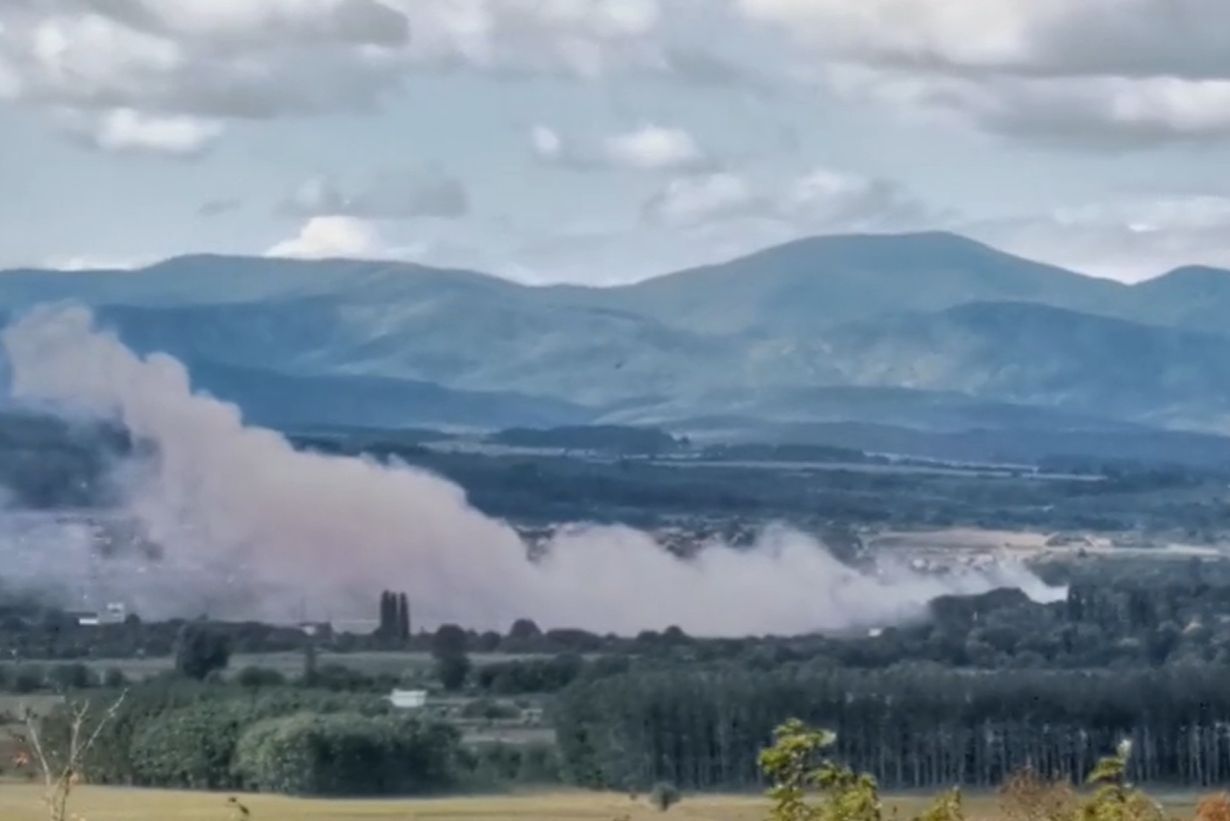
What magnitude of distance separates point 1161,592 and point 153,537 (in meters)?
43.2

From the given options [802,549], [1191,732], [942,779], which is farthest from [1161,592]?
[942,779]

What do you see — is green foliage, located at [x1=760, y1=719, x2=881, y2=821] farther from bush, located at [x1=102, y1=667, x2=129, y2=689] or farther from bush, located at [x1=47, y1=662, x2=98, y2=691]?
bush, located at [x1=102, y1=667, x2=129, y2=689]

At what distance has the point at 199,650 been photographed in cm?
9625

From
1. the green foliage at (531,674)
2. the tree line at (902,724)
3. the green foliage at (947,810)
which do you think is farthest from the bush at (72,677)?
the green foliage at (947,810)

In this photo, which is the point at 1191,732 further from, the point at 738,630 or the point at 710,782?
the point at 738,630

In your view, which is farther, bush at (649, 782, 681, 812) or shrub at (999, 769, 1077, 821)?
bush at (649, 782, 681, 812)

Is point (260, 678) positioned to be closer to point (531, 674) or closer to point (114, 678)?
point (114, 678)

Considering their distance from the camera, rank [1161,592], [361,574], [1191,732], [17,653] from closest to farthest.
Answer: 1. [1191,732]
2. [17,653]
3. [361,574]
4. [1161,592]

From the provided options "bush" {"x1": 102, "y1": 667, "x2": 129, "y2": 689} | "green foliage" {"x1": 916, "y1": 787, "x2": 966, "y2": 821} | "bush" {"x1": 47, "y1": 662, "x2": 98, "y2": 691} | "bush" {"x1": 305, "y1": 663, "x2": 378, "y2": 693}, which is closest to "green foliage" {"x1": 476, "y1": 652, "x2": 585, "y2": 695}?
"bush" {"x1": 305, "y1": 663, "x2": 378, "y2": 693}

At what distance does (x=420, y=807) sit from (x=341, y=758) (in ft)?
14.5

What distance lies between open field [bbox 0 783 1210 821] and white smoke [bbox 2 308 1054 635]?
131 ft

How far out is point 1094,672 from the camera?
8962cm

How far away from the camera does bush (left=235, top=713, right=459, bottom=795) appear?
66.7m

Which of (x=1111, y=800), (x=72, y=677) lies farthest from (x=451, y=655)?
(x=1111, y=800)
